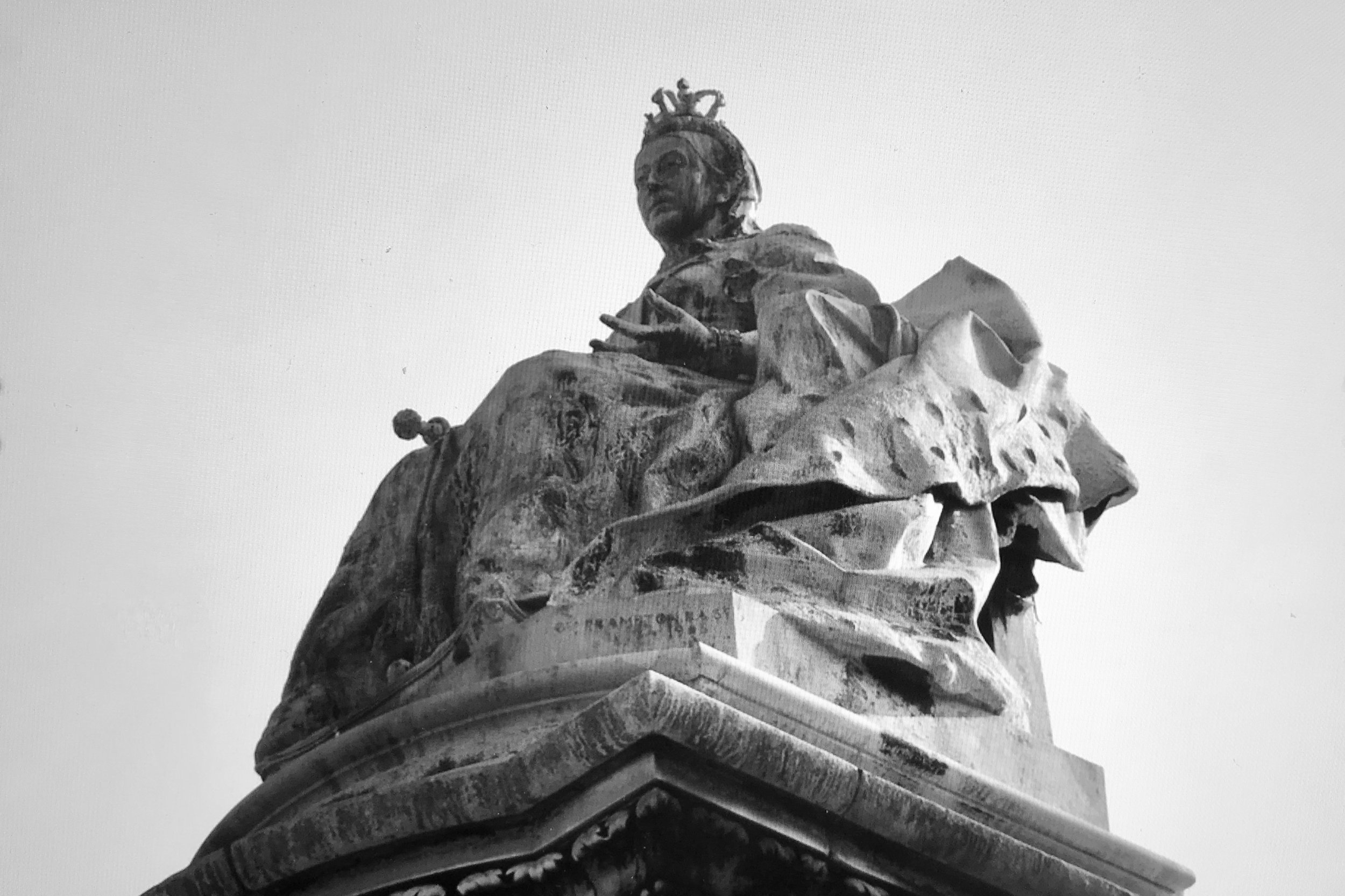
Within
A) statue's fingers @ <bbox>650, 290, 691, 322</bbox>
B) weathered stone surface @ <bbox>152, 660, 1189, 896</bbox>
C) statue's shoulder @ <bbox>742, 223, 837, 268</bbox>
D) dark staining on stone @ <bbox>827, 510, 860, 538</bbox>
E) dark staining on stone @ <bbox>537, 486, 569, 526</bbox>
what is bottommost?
weathered stone surface @ <bbox>152, 660, 1189, 896</bbox>

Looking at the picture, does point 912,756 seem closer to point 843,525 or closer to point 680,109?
point 843,525

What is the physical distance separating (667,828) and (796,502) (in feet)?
4.56

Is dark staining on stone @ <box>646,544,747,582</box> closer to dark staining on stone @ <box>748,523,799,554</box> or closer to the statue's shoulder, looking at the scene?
dark staining on stone @ <box>748,523,799,554</box>

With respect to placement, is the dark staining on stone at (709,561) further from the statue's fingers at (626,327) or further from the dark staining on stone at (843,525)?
the statue's fingers at (626,327)

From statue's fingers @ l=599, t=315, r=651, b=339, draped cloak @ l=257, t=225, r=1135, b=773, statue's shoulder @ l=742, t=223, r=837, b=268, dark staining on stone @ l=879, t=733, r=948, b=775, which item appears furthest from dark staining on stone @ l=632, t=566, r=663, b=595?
statue's shoulder @ l=742, t=223, r=837, b=268

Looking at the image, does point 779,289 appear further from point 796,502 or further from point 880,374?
point 796,502

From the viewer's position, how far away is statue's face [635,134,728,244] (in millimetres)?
8352

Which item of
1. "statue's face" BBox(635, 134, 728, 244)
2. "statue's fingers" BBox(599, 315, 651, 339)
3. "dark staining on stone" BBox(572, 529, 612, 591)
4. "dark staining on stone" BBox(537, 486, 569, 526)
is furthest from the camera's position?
"statue's face" BBox(635, 134, 728, 244)

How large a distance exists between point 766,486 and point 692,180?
2445 mm

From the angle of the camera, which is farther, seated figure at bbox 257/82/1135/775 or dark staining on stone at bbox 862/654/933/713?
seated figure at bbox 257/82/1135/775

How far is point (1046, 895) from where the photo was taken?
216 inches

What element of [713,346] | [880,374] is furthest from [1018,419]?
[713,346]

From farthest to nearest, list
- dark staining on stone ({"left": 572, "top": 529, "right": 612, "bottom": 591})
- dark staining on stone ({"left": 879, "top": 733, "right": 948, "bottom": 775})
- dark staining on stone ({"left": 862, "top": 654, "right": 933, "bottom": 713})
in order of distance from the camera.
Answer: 1. dark staining on stone ({"left": 572, "top": 529, "right": 612, "bottom": 591})
2. dark staining on stone ({"left": 862, "top": 654, "right": 933, "bottom": 713})
3. dark staining on stone ({"left": 879, "top": 733, "right": 948, "bottom": 775})

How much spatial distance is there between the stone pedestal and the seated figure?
0.19 meters
